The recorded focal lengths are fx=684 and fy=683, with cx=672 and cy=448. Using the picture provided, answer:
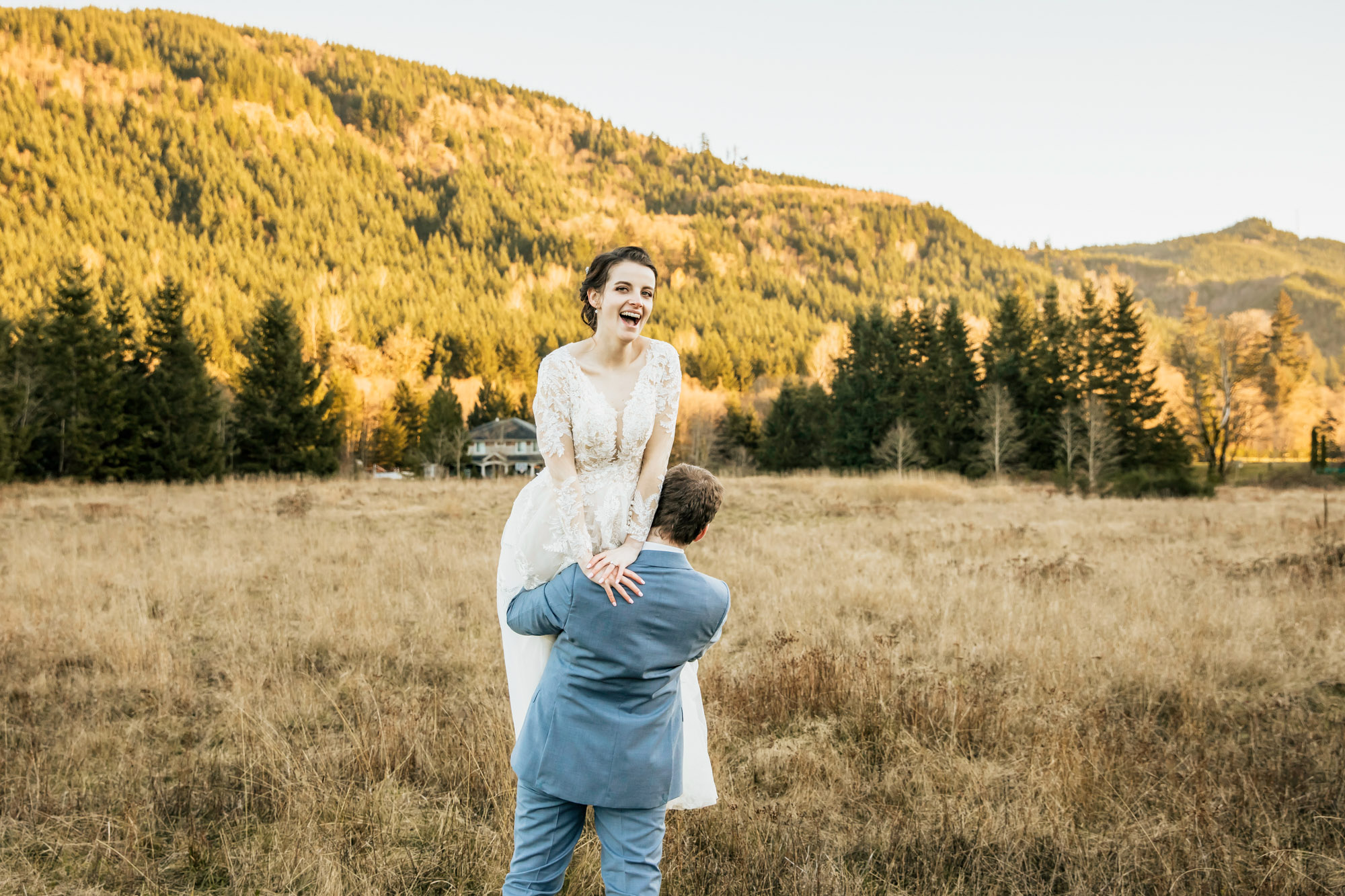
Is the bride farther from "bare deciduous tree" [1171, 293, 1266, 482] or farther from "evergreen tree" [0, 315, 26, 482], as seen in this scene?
"bare deciduous tree" [1171, 293, 1266, 482]

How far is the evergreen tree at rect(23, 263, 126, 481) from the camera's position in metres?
26.8

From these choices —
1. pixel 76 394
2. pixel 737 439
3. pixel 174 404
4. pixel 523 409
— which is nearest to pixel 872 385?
pixel 737 439

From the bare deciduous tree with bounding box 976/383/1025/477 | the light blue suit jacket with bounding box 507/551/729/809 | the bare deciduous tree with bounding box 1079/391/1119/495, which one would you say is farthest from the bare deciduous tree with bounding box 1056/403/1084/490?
the light blue suit jacket with bounding box 507/551/729/809

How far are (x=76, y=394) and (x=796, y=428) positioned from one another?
138ft

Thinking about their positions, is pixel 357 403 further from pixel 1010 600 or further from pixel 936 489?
pixel 1010 600

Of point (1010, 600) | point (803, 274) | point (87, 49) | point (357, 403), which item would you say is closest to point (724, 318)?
point (803, 274)

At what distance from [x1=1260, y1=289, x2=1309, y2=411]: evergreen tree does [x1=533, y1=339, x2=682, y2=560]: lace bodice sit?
5381cm

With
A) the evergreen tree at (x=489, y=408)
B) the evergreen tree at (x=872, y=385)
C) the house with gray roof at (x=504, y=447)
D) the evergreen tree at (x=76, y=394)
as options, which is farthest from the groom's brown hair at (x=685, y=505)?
the evergreen tree at (x=489, y=408)

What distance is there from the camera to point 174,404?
1170 inches

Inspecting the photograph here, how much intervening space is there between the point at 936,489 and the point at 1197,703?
66.1ft

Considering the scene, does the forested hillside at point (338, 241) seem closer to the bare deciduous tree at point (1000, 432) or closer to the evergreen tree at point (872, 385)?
the evergreen tree at point (872, 385)

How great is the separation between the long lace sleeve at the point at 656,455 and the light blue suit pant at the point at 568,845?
2.66ft

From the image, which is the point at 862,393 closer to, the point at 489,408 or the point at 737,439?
the point at 737,439

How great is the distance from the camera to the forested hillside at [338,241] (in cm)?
9606
